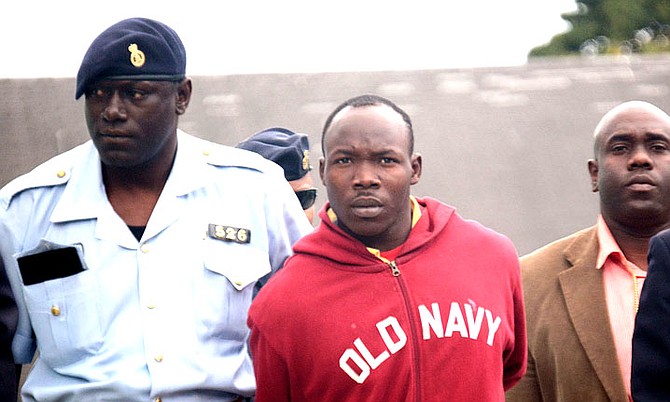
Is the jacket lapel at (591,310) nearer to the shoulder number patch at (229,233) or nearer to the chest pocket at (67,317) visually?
the shoulder number patch at (229,233)

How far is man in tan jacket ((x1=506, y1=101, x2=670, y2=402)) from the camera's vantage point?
4.39 meters

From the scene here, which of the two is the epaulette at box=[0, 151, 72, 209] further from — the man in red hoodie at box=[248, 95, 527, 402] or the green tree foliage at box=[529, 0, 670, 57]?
the green tree foliage at box=[529, 0, 670, 57]

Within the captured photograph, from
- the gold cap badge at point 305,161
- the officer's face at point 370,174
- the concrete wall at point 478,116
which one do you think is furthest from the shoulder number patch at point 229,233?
the concrete wall at point 478,116

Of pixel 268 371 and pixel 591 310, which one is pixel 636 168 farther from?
pixel 268 371

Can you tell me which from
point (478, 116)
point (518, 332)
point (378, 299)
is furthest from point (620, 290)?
point (478, 116)

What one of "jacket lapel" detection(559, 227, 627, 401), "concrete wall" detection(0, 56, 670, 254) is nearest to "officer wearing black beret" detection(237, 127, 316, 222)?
"jacket lapel" detection(559, 227, 627, 401)

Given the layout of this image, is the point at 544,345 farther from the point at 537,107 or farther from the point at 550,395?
the point at 537,107

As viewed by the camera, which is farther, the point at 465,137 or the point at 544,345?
the point at 465,137

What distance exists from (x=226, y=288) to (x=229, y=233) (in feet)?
0.66

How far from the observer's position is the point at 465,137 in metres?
10.0

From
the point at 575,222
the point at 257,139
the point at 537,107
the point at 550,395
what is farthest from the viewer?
the point at 537,107

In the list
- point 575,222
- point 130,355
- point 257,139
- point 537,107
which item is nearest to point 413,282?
point 130,355

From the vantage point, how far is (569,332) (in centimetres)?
448

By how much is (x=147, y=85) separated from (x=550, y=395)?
6.17 feet
